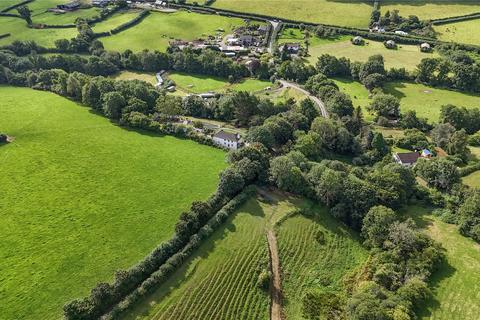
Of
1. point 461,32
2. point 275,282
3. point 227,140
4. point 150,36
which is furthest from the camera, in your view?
point 150,36

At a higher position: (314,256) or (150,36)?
(150,36)

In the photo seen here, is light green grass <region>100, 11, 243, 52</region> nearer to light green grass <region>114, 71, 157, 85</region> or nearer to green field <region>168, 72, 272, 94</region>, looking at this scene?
light green grass <region>114, 71, 157, 85</region>

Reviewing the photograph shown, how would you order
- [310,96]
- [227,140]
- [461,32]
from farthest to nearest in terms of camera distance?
[461,32] < [310,96] < [227,140]

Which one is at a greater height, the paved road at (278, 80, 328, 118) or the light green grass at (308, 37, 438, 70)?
the light green grass at (308, 37, 438, 70)

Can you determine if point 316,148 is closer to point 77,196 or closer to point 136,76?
point 77,196

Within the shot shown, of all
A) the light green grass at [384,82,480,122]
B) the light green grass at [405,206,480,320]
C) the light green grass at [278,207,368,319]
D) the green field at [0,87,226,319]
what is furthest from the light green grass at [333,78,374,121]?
the light green grass at [278,207,368,319]

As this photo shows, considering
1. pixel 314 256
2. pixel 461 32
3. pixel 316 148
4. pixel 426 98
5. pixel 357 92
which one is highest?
pixel 461 32

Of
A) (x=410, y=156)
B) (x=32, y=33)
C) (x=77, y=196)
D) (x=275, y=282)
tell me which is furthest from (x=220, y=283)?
(x=32, y=33)
